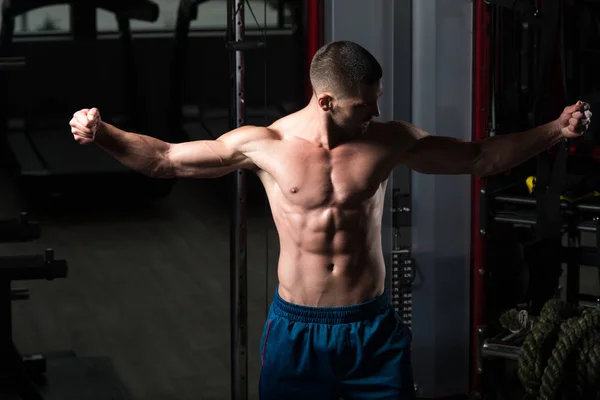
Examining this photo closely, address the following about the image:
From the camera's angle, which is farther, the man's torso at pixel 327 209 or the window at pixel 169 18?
the window at pixel 169 18

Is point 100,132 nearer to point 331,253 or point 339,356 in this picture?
point 331,253

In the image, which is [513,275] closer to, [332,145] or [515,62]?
[515,62]

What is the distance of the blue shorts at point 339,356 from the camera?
293 centimetres

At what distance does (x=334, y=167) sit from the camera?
9.55ft

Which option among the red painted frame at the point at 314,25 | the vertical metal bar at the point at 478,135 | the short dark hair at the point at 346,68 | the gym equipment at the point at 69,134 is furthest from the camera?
the vertical metal bar at the point at 478,135

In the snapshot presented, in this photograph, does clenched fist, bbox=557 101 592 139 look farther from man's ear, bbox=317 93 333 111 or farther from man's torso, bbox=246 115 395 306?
man's ear, bbox=317 93 333 111

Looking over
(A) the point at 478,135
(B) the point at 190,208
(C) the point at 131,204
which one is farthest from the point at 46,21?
(A) the point at 478,135

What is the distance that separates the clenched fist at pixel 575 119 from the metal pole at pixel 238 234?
3.46ft

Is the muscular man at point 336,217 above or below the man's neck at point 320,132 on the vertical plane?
below

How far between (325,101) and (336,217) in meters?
0.33

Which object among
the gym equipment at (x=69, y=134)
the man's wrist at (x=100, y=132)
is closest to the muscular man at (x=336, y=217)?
the man's wrist at (x=100, y=132)

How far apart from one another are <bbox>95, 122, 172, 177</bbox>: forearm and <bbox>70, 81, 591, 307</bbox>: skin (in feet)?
0.16

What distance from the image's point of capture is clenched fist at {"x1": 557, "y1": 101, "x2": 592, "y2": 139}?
2.86 meters

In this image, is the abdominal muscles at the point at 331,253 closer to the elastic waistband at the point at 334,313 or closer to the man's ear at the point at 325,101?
the elastic waistband at the point at 334,313
